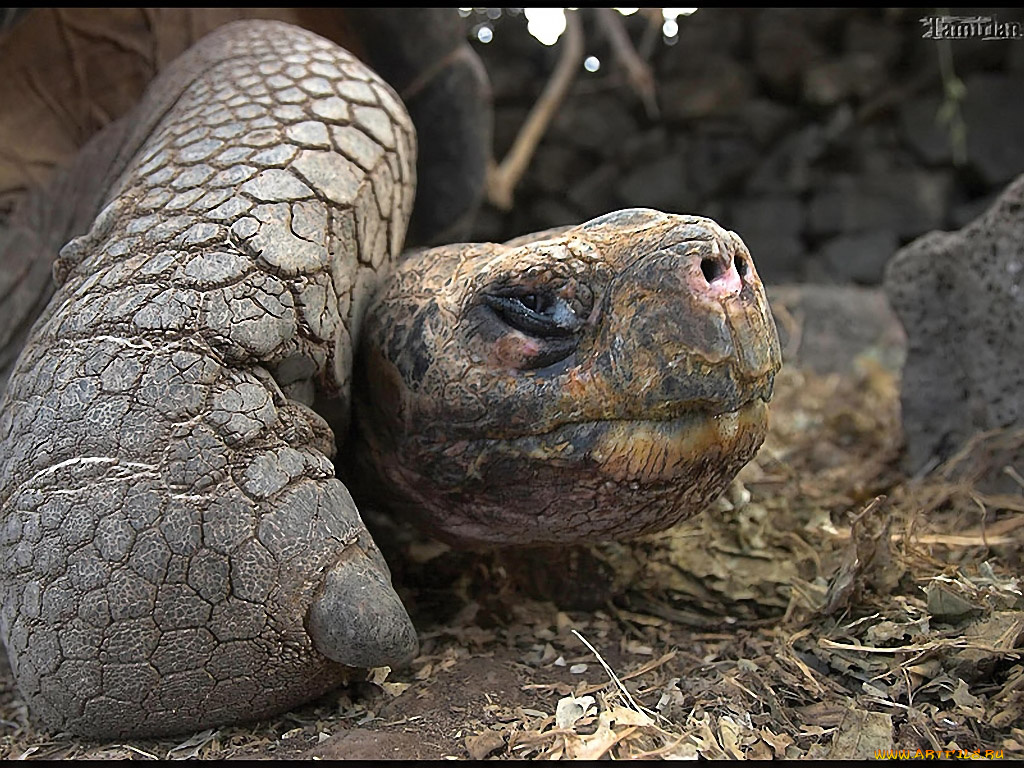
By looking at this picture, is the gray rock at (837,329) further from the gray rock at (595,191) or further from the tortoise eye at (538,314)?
the tortoise eye at (538,314)

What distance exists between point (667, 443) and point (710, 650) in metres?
0.43

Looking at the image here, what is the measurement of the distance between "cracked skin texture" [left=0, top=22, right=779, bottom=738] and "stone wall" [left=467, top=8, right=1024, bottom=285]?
18.5 feet

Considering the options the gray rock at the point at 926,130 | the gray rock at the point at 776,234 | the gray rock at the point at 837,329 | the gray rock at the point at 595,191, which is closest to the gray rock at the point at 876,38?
the gray rock at the point at 926,130

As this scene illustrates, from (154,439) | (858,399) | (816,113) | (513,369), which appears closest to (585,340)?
(513,369)

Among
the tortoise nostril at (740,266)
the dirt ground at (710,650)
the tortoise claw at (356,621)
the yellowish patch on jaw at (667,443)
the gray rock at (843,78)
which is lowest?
the dirt ground at (710,650)

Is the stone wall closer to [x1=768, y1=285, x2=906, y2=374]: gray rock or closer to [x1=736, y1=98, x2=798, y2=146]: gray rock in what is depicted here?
[x1=736, y1=98, x2=798, y2=146]: gray rock

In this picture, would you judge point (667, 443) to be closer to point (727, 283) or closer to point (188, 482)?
point (727, 283)

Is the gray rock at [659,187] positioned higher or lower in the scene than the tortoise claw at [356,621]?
higher

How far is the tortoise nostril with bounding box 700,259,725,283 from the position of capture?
118cm

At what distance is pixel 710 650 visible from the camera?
1.45m

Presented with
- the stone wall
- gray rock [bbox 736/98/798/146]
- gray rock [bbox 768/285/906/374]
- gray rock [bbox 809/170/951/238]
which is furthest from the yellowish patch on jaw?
gray rock [bbox 736/98/798/146]

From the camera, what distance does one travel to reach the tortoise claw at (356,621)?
1197mm

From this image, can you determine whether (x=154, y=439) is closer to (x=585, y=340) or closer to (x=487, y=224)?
(x=585, y=340)

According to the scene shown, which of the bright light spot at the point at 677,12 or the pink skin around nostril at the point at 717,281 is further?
the bright light spot at the point at 677,12
